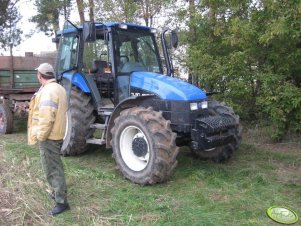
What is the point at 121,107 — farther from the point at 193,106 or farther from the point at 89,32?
the point at 89,32

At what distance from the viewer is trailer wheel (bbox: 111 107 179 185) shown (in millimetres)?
5316

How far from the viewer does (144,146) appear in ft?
18.5

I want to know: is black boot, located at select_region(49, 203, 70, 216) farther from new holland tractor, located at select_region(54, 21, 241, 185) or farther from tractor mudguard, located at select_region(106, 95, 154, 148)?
tractor mudguard, located at select_region(106, 95, 154, 148)

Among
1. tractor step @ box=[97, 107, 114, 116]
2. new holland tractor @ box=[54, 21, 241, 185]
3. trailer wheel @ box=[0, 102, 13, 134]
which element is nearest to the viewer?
new holland tractor @ box=[54, 21, 241, 185]

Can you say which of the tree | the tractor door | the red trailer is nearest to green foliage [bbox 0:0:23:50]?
the tree

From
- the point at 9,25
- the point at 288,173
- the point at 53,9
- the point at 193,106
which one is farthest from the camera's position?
the point at 9,25

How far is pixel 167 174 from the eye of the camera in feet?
17.8

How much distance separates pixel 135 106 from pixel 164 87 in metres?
0.56

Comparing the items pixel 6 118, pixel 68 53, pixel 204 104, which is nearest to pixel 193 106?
pixel 204 104

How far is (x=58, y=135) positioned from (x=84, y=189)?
48.1 inches

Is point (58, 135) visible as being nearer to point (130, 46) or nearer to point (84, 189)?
point (84, 189)

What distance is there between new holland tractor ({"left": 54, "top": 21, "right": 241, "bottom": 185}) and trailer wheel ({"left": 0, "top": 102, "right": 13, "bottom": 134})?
94.6 inches

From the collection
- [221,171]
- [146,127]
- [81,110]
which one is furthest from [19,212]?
[221,171]

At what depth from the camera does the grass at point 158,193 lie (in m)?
4.36
